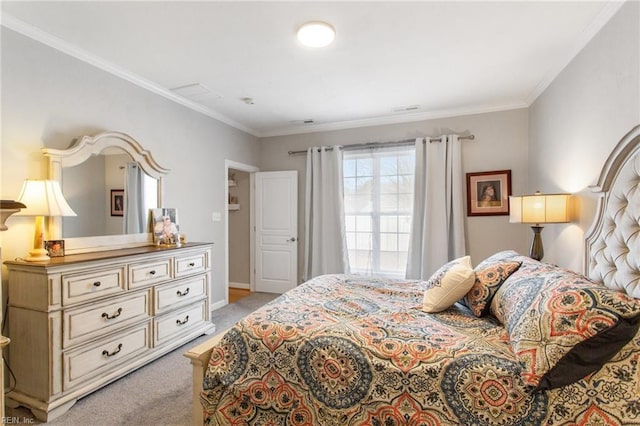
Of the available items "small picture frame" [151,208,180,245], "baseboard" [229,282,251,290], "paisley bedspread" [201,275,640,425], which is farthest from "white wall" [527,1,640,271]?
"baseboard" [229,282,251,290]

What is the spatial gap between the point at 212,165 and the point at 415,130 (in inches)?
109

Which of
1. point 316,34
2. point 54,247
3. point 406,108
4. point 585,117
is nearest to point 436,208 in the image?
point 406,108

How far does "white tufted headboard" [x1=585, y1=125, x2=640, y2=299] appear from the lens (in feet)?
5.21

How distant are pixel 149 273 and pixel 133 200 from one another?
79 centimetres

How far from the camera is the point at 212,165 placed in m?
4.07

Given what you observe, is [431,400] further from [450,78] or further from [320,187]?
[320,187]

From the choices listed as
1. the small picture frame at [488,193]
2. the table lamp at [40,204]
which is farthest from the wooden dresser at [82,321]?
the small picture frame at [488,193]

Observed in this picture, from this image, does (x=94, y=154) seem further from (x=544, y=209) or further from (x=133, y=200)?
(x=544, y=209)

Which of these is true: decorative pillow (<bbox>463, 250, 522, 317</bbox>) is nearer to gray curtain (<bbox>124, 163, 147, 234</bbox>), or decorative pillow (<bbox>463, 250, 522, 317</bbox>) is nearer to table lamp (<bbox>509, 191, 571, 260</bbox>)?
table lamp (<bbox>509, 191, 571, 260</bbox>)

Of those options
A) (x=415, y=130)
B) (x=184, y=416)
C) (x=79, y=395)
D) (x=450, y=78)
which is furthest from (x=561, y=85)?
(x=79, y=395)

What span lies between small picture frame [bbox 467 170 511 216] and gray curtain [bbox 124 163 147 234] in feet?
12.4

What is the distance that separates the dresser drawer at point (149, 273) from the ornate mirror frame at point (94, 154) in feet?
1.47

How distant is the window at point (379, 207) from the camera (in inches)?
169

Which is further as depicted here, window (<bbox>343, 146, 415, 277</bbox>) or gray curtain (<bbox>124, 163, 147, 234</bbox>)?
window (<bbox>343, 146, 415, 277</bbox>)
